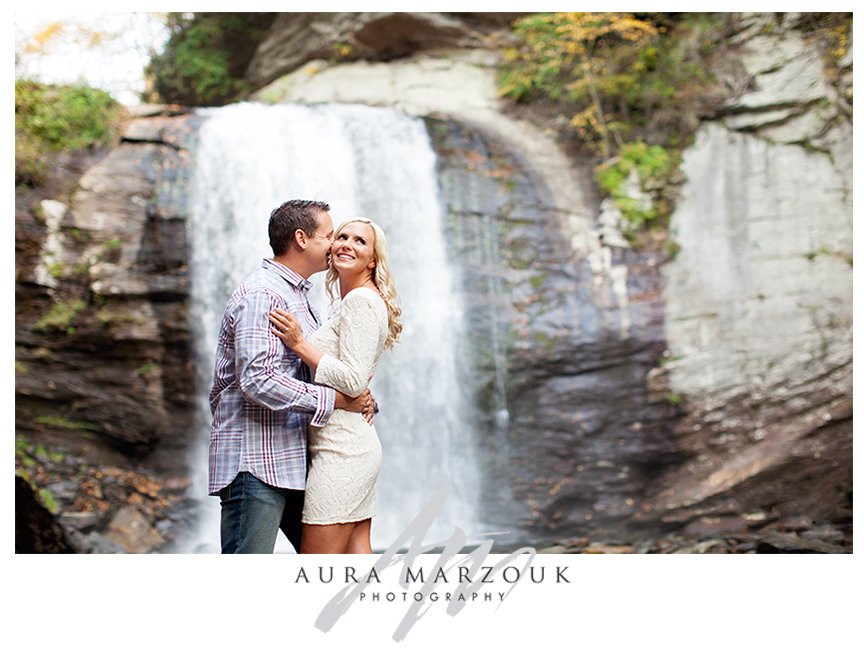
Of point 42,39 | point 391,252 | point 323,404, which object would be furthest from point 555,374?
point 42,39

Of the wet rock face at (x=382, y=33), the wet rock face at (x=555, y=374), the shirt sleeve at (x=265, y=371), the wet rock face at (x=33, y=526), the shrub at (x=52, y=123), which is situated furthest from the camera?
the wet rock face at (x=382, y=33)

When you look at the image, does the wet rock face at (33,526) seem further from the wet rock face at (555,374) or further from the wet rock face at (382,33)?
the wet rock face at (382,33)

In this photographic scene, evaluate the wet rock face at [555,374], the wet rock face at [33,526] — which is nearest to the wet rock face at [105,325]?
the wet rock face at [33,526]

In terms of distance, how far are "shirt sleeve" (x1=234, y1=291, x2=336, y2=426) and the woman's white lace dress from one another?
0.06m

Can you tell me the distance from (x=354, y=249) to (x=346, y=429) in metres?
0.49

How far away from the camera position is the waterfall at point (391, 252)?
6.22 metres

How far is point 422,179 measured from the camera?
671 centimetres

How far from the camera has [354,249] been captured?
7.42 feet

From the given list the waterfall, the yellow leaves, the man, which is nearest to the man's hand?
the man

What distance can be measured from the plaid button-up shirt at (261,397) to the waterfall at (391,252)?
3.93m

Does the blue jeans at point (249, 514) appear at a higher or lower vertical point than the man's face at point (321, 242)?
lower
